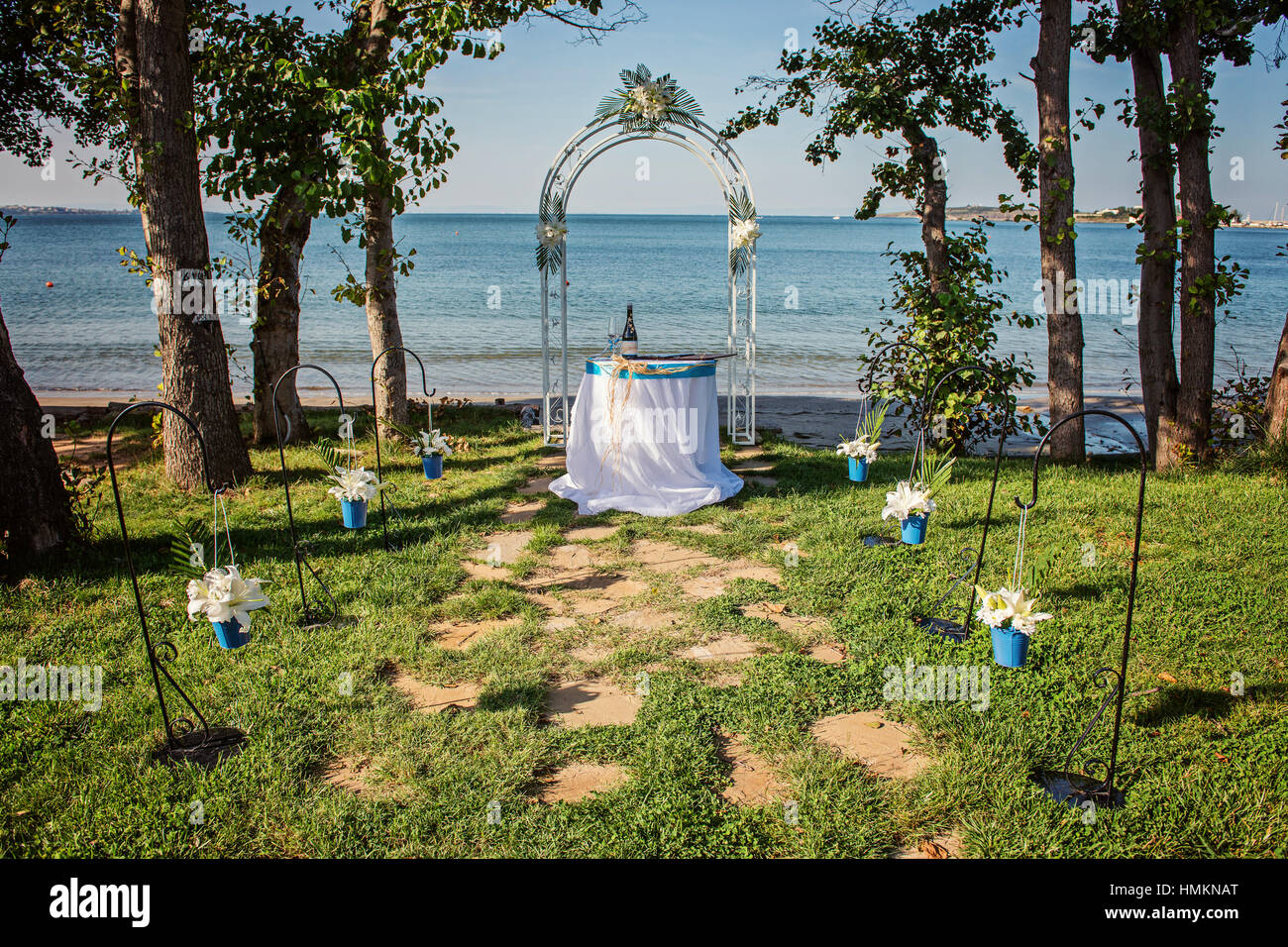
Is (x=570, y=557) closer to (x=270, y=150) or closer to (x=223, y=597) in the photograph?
(x=223, y=597)

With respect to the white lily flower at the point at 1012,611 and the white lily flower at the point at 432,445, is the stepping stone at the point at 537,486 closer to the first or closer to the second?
the white lily flower at the point at 432,445

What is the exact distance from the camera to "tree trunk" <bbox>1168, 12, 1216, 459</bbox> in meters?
7.11

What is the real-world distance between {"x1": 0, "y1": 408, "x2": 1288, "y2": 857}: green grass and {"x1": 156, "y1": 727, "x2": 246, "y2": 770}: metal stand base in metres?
0.07

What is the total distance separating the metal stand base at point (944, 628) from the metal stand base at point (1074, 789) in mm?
1084

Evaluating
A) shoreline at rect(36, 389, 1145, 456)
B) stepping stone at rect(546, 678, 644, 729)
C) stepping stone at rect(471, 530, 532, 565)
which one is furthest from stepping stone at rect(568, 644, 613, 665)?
shoreline at rect(36, 389, 1145, 456)

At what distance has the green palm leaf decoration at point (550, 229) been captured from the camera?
8.67 metres

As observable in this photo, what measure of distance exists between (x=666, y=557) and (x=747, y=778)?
8.21 feet

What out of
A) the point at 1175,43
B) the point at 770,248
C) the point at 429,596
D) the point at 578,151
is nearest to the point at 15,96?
the point at 578,151

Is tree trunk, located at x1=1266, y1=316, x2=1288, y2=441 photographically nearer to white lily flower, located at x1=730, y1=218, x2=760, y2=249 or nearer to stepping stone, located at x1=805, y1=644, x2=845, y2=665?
white lily flower, located at x1=730, y1=218, x2=760, y2=249

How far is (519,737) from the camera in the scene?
3.46 m

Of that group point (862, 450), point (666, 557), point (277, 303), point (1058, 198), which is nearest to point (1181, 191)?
point (1058, 198)

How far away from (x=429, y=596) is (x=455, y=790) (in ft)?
6.38

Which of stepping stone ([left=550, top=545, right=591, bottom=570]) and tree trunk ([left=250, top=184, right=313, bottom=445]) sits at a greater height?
tree trunk ([left=250, top=184, right=313, bottom=445])
